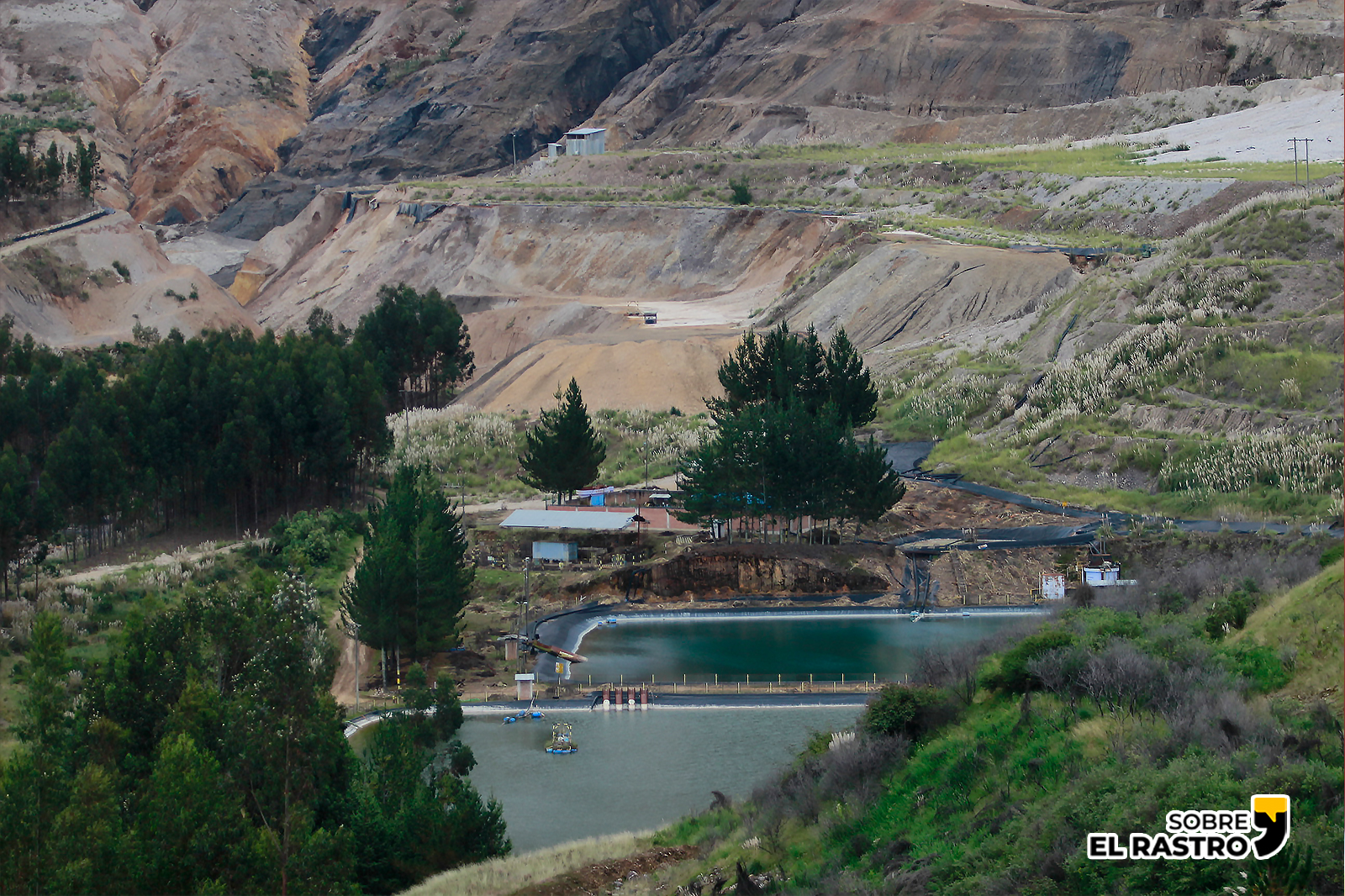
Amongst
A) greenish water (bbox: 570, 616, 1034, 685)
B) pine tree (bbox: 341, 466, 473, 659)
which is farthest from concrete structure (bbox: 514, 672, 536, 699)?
pine tree (bbox: 341, 466, 473, 659)

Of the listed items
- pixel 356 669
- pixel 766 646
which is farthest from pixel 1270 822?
pixel 766 646

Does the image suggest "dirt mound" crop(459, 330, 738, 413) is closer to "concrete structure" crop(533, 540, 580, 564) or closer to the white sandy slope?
"concrete structure" crop(533, 540, 580, 564)

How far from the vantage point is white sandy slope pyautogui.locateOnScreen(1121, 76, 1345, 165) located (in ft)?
271

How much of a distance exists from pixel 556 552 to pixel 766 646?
33.8ft

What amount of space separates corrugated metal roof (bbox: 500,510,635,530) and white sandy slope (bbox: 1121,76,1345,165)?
1933 inches

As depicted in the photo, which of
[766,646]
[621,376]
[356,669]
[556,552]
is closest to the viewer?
[356,669]

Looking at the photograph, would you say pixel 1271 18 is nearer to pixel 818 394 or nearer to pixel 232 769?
pixel 818 394

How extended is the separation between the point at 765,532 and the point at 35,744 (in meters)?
27.9

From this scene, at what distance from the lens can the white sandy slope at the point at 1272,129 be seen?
82669 millimetres

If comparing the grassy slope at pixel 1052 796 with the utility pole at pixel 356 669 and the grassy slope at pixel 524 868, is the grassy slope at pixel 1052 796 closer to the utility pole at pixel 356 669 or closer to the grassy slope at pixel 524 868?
the grassy slope at pixel 524 868

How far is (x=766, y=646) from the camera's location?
126ft

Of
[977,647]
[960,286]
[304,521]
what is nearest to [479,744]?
[977,647]

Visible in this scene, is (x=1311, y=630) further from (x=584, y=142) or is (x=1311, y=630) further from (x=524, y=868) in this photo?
(x=584, y=142)

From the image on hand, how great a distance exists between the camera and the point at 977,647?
24328 millimetres
